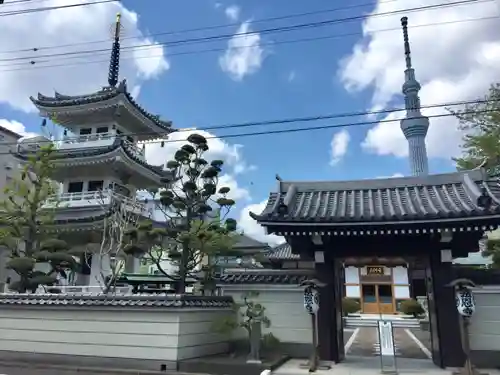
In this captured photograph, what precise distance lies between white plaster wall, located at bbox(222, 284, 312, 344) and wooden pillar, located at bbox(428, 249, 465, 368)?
2999mm

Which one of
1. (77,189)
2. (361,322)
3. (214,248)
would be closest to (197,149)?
(214,248)

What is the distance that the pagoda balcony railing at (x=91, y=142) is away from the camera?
22109 millimetres

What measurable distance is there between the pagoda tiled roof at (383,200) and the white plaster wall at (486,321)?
217 centimetres

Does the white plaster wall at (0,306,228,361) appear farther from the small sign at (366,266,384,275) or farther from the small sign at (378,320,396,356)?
the small sign at (366,266,384,275)

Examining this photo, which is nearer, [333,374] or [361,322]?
[333,374]

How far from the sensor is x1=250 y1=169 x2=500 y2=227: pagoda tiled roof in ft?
29.4

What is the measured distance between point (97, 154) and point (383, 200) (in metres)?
15.5

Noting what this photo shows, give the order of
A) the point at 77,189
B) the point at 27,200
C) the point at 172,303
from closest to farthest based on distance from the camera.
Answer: the point at 172,303 → the point at 27,200 → the point at 77,189

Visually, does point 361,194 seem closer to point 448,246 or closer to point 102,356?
point 448,246

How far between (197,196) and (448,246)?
7.78 m

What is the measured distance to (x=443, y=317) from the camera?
30.1 feet

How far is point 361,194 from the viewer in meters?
11.3

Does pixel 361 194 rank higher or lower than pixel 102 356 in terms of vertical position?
higher

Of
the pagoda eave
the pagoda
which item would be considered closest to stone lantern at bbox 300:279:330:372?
the pagoda
